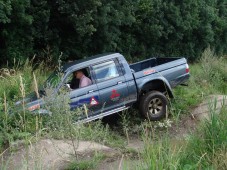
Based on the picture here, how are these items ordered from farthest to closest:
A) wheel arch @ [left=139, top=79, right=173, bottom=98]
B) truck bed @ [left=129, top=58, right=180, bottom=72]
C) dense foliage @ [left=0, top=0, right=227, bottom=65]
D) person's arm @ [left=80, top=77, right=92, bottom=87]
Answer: dense foliage @ [left=0, top=0, right=227, bottom=65] < truck bed @ [left=129, top=58, right=180, bottom=72] < wheel arch @ [left=139, top=79, right=173, bottom=98] < person's arm @ [left=80, top=77, right=92, bottom=87]

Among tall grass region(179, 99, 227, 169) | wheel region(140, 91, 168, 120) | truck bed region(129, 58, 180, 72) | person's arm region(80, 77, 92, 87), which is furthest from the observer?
truck bed region(129, 58, 180, 72)

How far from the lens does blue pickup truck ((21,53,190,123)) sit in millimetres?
9766

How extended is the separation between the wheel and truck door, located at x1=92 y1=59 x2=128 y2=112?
1.80 ft

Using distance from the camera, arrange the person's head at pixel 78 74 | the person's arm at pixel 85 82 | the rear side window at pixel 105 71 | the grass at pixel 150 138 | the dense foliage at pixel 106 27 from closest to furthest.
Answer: the grass at pixel 150 138
the person's arm at pixel 85 82
the person's head at pixel 78 74
the rear side window at pixel 105 71
the dense foliage at pixel 106 27

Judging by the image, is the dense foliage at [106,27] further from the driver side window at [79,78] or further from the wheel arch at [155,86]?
the wheel arch at [155,86]

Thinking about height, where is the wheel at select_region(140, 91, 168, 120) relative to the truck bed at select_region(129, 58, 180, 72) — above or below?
below

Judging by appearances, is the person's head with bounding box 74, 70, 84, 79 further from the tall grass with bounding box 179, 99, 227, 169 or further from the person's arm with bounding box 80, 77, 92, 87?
the tall grass with bounding box 179, 99, 227, 169

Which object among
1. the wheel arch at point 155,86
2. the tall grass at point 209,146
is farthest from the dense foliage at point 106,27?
the tall grass at point 209,146

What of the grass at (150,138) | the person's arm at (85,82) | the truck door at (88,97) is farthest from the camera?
the person's arm at (85,82)

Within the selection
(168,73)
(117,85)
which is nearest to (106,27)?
(168,73)

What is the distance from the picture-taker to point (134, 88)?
10438mm

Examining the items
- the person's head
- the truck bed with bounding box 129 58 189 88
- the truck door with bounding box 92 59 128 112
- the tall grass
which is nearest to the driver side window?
the person's head

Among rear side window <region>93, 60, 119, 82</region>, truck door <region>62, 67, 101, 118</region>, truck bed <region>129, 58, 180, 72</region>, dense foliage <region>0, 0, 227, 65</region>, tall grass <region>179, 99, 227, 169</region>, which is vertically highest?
dense foliage <region>0, 0, 227, 65</region>

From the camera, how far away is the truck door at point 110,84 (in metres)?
10.0
